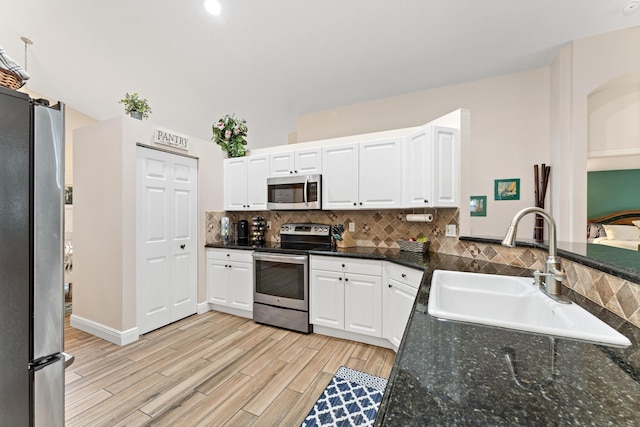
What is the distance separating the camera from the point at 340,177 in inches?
118

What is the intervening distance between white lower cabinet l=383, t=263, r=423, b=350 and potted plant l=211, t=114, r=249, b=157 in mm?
2647

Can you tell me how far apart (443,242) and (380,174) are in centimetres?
96

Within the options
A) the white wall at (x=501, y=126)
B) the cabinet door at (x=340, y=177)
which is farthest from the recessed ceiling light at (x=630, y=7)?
the cabinet door at (x=340, y=177)

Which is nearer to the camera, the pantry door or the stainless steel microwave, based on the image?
the pantry door

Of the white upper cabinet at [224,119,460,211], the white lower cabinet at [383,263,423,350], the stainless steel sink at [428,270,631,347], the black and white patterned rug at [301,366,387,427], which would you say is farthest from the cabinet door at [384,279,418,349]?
the white upper cabinet at [224,119,460,211]

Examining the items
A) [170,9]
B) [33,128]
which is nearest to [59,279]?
[33,128]

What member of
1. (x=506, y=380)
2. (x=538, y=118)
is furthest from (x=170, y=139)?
(x=538, y=118)

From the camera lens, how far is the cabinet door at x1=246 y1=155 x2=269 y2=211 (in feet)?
11.2

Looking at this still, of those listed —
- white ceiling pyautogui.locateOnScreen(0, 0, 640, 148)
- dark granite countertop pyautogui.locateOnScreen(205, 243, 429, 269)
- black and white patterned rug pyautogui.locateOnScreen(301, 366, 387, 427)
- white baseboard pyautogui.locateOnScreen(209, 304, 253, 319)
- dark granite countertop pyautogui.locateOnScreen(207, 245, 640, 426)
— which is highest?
white ceiling pyautogui.locateOnScreen(0, 0, 640, 148)

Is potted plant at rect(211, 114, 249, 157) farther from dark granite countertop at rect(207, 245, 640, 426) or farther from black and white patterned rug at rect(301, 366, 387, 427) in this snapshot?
dark granite countertop at rect(207, 245, 640, 426)

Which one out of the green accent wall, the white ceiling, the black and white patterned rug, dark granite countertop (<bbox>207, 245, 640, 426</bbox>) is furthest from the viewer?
the green accent wall

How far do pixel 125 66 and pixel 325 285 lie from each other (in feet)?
15.1

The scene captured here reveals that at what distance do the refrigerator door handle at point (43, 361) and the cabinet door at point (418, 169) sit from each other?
2.57 meters

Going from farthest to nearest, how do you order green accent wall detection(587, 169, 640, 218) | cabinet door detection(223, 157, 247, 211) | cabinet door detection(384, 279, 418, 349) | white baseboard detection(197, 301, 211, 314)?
1. green accent wall detection(587, 169, 640, 218)
2. cabinet door detection(223, 157, 247, 211)
3. white baseboard detection(197, 301, 211, 314)
4. cabinet door detection(384, 279, 418, 349)
